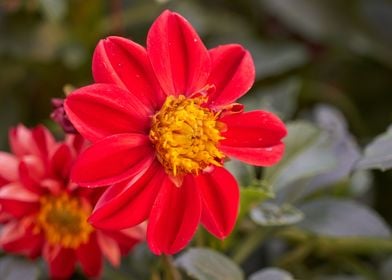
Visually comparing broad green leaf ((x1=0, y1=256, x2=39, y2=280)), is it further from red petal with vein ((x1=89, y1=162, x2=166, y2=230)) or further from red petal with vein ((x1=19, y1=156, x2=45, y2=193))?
red petal with vein ((x1=89, y1=162, x2=166, y2=230))

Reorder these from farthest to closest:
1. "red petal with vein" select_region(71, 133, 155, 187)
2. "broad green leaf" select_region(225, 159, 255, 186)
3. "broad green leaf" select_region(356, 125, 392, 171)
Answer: "broad green leaf" select_region(225, 159, 255, 186)
"broad green leaf" select_region(356, 125, 392, 171)
"red petal with vein" select_region(71, 133, 155, 187)

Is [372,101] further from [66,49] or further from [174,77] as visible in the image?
[174,77]

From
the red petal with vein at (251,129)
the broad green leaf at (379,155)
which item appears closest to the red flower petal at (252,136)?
the red petal with vein at (251,129)

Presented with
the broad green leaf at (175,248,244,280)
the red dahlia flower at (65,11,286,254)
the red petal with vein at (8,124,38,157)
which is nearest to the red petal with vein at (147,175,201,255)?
the red dahlia flower at (65,11,286,254)

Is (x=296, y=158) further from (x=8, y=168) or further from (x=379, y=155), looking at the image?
(x=8, y=168)

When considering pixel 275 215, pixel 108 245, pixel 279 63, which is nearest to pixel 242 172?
pixel 275 215

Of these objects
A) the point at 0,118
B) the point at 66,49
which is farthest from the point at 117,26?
the point at 0,118
